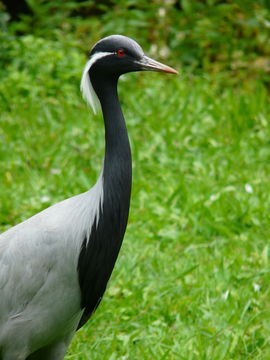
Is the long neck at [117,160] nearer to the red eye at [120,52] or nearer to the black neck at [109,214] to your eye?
the black neck at [109,214]

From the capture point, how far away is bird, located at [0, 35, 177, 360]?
356 cm

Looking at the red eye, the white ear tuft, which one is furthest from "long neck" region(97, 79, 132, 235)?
the red eye

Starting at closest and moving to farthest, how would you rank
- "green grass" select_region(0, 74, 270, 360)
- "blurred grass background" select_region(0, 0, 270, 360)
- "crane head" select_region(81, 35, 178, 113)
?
"crane head" select_region(81, 35, 178, 113) → "green grass" select_region(0, 74, 270, 360) → "blurred grass background" select_region(0, 0, 270, 360)

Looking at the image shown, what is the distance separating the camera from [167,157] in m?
6.30

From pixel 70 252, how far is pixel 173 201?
7.28 feet

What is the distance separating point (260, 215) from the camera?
214 inches

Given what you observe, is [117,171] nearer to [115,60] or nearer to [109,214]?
→ [109,214]

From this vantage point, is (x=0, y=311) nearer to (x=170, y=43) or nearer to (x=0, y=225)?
(x=0, y=225)

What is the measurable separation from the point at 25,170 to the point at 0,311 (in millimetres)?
2520

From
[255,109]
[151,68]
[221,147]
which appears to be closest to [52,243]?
[151,68]

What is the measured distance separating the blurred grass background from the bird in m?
0.68

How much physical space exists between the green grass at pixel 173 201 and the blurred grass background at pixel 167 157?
1 centimetres

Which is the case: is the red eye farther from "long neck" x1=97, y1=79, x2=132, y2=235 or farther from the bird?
"long neck" x1=97, y1=79, x2=132, y2=235

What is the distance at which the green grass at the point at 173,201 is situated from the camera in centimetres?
434
